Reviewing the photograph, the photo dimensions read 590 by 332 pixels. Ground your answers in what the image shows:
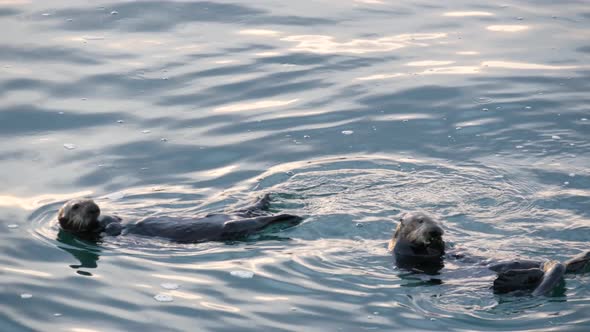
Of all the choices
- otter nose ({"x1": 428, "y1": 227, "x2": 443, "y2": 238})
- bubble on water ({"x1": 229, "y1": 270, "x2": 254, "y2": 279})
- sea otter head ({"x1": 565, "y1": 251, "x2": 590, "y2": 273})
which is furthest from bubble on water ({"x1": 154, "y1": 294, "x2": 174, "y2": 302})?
sea otter head ({"x1": 565, "y1": 251, "x2": 590, "y2": 273})

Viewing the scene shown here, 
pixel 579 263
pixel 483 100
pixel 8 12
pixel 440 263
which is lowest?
pixel 440 263

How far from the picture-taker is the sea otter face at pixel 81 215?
8.80 metres

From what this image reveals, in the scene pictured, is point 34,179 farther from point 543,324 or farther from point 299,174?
point 543,324

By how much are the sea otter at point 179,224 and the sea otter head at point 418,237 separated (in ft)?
3.47

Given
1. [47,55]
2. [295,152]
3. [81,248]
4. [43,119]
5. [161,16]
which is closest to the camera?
[81,248]

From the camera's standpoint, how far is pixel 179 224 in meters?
8.70

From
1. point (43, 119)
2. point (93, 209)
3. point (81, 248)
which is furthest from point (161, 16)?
point (81, 248)

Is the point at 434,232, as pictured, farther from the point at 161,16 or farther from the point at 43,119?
the point at 161,16

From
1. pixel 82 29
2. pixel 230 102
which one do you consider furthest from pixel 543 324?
pixel 82 29

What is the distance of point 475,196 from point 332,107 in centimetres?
297

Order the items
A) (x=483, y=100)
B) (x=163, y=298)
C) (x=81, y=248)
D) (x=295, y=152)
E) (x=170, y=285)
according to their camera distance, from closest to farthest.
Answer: (x=163, y=298), (x=170, y=285), (x=81, y=248), (x=295, y=152), (x=483, y=100)

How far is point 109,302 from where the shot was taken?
25.5 ft

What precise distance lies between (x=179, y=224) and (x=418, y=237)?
215 centimetres

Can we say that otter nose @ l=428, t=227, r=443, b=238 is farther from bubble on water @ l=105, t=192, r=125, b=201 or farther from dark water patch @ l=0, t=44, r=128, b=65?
dark water patch @ l=0, t=44, r=128, b=65
